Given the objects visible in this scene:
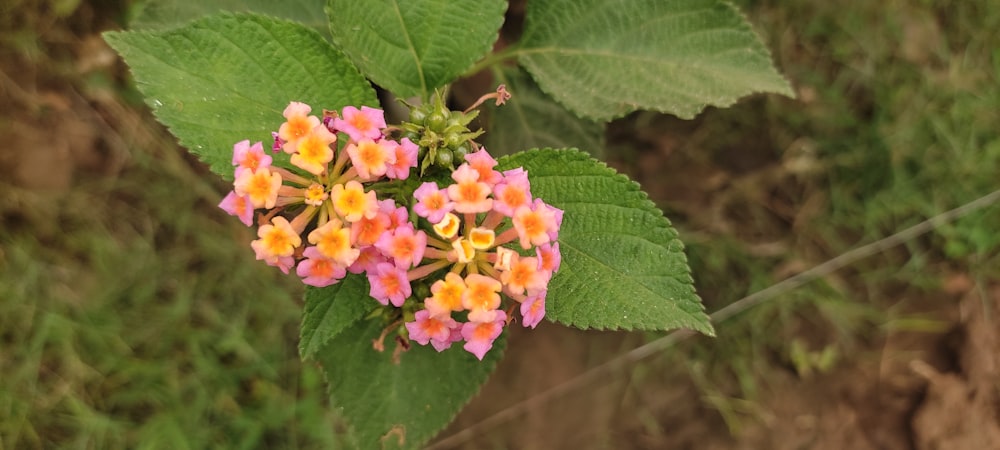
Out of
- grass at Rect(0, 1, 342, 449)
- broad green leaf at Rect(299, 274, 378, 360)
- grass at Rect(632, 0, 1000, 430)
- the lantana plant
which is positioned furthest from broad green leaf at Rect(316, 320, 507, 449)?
grass at Rect(632, 0, 1000, 430)

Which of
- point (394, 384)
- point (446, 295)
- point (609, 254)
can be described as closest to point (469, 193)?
point (446, 295)

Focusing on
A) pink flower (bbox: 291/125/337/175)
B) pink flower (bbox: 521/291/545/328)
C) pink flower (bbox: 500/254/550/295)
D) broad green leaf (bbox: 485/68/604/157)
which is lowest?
broad green leaf (bbox: 485/68/604/157)

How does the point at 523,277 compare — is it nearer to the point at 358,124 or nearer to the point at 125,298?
the point at 358,124

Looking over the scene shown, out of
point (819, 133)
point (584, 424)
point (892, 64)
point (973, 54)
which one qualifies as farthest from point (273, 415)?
point (973, 54)

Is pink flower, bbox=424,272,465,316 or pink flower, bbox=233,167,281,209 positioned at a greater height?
pink flower, bbox=233,167,281,209

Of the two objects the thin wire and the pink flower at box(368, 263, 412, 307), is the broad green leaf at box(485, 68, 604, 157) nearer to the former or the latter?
the pink flower at box(368, 263, 412, 307)

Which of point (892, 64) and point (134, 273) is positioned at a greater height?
point (892, 64)

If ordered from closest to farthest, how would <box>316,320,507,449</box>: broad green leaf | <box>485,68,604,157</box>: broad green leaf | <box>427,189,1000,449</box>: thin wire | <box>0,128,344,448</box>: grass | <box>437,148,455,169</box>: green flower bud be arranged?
<box>437,148,455,169</box>: green flower bud < <box>316,320,507,449</box>: broad green leaf < <box>485,68,604,157</box>: broad green leaf < <box>0,128,344,448</box>: grass < <box>427,189,1000,449</box>: thin wire

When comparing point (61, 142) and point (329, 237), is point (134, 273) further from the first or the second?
point (329, 237)
